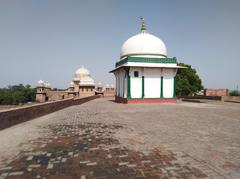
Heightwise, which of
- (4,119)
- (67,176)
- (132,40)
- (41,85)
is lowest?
(67,176)

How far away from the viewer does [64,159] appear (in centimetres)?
391

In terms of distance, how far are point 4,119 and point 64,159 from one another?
14.3ft

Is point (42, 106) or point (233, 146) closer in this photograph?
point (233, 146)

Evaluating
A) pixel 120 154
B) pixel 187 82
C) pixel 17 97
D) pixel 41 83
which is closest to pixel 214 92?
pixel 187 82

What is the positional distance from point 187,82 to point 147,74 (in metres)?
15.8

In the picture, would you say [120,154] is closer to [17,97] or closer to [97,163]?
[97,163]

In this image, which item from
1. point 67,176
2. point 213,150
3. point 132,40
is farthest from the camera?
point 132,40

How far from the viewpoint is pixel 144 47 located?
21469 mm

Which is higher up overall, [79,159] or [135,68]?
[135,68]

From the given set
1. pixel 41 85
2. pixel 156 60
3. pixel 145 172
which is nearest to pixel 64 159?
pixel 145 172

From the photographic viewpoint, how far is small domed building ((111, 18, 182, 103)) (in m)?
19.8

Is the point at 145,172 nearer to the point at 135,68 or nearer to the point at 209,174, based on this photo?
the point at 209,174

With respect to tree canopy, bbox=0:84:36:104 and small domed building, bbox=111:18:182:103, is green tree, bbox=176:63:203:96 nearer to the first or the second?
small domed building, bbox=111:18:182:103

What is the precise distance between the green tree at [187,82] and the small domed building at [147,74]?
1259 cm
